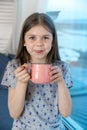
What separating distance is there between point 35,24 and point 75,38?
1.08m

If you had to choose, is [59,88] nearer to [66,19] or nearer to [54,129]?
[54,129]

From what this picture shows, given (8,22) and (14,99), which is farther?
→ (8,22)

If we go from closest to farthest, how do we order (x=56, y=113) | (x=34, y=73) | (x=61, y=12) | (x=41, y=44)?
(x=34, y=73) → (x=41, y=44) → (x=56, y=113) → (x=61, y=12)

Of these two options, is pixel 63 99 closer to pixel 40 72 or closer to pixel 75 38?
pixel 40 72

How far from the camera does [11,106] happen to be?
1111 mm

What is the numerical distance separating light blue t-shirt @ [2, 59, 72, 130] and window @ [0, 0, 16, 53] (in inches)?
27.3

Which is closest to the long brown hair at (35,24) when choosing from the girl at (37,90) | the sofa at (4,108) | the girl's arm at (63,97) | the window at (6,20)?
the girl at (37,90)

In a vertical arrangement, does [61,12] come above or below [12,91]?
above

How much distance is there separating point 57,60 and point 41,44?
0.66 ft

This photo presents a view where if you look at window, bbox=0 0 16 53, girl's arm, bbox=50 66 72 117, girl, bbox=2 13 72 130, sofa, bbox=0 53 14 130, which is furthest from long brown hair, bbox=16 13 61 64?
window, bbox=0 0 16 53

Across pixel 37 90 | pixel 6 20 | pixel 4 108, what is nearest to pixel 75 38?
pixel 6 20

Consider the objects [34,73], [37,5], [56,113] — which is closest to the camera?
[34,73]

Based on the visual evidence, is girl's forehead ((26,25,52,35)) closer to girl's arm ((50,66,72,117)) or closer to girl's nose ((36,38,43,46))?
girl's nose ((36,38,43,46))

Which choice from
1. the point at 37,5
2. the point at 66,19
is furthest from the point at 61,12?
the point at 37,5
